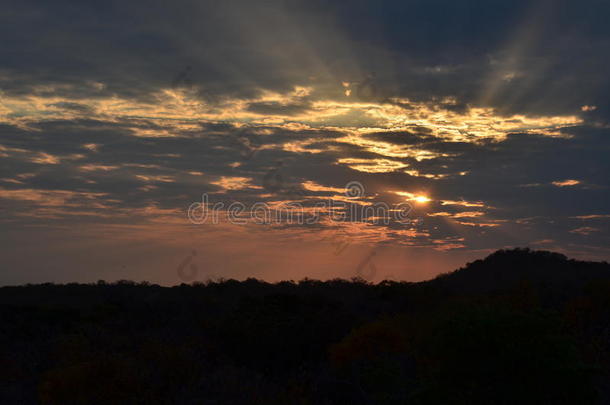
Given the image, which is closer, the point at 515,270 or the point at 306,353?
the point at 306,353

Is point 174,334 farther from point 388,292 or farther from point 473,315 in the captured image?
point 388,292

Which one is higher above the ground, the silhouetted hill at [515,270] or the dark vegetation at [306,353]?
the silhouetted hill at [515,270]

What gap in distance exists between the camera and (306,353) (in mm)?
20516

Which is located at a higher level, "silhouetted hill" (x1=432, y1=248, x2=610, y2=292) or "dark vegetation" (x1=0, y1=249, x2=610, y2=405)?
"silhouetted hill" (x1=432, y1=248, x2=610, y2=292)

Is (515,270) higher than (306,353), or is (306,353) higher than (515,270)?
(515,270)

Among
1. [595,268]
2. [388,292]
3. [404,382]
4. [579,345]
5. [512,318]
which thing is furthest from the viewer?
[595,268]

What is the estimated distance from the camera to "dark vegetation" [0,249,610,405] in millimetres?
11195

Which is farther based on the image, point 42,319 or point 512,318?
point 42,319

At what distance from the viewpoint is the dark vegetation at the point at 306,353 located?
11195mm

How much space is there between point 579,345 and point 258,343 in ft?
33.5

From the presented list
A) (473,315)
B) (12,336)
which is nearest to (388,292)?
(12,336)

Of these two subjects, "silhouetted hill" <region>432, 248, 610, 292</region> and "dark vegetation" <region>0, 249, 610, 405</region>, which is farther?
"silhouetted hill" <region>432, 248, 610, 292</region>

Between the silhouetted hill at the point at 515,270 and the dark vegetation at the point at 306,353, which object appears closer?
the dark vegetation at the point at 306,353

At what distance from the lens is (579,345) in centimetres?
1838
